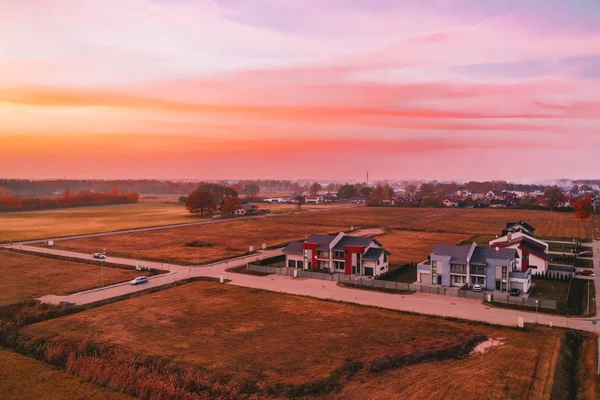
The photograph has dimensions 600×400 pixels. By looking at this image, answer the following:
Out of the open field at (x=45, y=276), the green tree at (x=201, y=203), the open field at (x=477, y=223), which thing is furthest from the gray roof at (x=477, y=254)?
the green tree at (x=201, y=203)

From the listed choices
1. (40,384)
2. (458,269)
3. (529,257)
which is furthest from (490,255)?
(40,384)

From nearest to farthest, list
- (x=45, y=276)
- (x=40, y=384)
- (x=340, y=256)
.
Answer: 1. (x=40, y=384)
2. (x=45, y=276)
3. (x=340, y=256)

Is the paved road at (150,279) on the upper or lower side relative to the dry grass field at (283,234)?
lower

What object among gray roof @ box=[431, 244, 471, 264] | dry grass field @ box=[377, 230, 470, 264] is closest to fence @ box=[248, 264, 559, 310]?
gray roof @ box=[431, 244, 471, 264]

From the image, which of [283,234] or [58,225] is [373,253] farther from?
[58,225]

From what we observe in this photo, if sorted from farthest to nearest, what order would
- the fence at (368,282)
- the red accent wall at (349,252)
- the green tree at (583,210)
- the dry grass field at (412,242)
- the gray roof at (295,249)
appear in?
the green tree at (583,210) < the dry grass field at (412,242) < the gray roof at (295,249) < the red accent wall at (349,252) < the fence at (368,282)

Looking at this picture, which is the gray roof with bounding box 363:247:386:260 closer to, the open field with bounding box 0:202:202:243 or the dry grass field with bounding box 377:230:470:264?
the dry grass field with bounding box 377:230:470:264

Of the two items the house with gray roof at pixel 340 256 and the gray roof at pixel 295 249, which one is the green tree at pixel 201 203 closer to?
the gray roof at pixel 295 249
